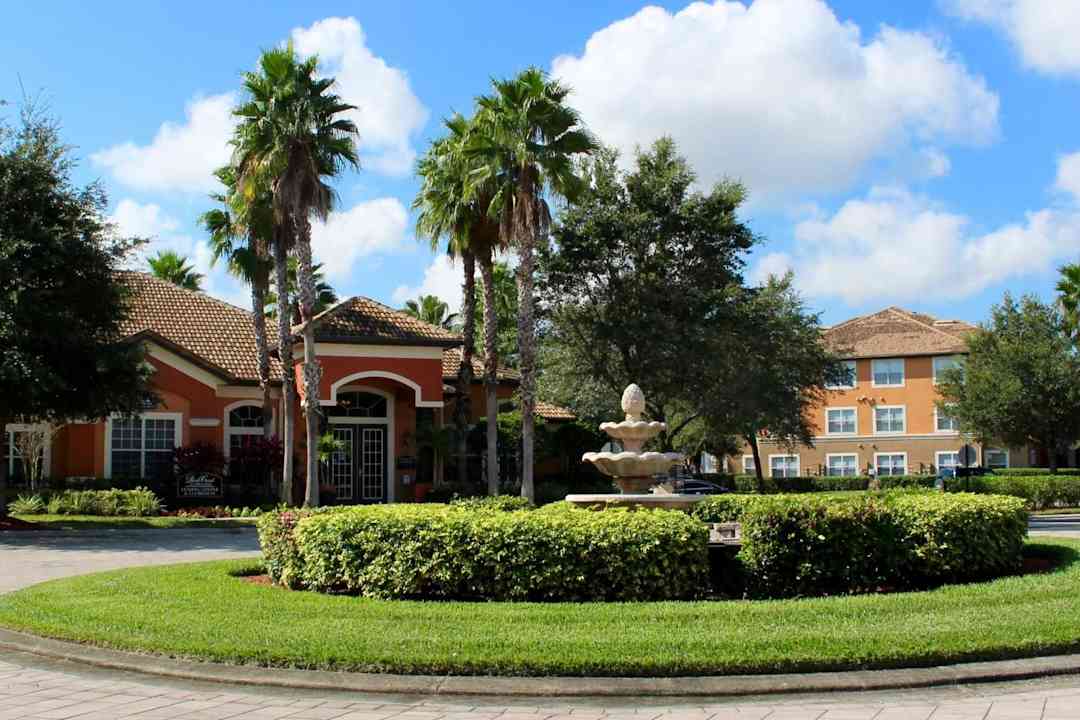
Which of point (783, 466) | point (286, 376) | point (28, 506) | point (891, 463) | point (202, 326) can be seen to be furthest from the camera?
point (783, 466)

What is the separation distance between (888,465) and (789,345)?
29.1 m

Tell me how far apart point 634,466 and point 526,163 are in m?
14.9

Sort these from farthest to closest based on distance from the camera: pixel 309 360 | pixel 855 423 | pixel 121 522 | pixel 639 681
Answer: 1. pixel 855 423
2. pixel 309 360
3. pixel 121 522
4. pixel 639 681

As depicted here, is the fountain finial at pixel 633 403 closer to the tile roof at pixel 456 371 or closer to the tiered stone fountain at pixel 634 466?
the tiered stone fountain at pixel 634 466

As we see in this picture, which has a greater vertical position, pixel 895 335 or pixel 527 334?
pixel 895 335

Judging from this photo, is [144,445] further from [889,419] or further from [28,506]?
[889,419]

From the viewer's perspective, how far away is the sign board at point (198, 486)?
3362 cm

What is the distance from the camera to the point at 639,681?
852 centimetres

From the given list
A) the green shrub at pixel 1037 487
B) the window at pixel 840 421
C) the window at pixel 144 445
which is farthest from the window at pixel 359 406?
the window at pixel 840 421

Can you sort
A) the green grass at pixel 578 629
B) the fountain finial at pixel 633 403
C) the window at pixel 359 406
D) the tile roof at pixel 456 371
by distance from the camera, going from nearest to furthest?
the green grass at pixel 578 629
the fountain finial at pixel 633 403
the window at pixel 359 406
the tile roof at pixel 456 371

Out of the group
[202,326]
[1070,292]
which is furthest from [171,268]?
[1070,292]

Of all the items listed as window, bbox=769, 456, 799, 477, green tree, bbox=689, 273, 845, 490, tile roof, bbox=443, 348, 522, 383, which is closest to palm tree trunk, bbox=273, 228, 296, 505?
tile roof, bbox=443, 348, 522, 383

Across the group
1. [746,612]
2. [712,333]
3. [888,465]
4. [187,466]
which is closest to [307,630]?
[746,612]

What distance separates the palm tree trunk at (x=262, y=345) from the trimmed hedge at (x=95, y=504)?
17.2 ft
